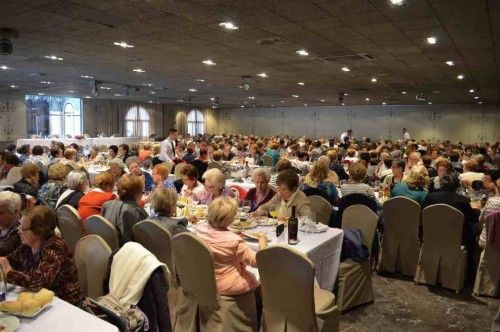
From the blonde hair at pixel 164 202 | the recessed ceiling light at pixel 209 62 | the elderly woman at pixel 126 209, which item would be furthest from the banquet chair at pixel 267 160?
the blonde hair at pixel 164 202

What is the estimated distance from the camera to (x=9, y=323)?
1.84 m

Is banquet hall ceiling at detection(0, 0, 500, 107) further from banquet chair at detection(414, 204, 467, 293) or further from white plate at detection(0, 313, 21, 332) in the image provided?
white plate at detection(0, 313, 21, 332)

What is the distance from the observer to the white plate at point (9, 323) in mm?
1796

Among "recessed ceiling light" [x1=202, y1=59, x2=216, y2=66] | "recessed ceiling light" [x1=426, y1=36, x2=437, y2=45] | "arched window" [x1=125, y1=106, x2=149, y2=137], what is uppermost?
"recessed ceiling light" [x1=202, y1=59, x2=216, y2=66]

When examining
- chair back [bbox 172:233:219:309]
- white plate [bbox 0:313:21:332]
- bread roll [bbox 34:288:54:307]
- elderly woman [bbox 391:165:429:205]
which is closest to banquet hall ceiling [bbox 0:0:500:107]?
elderly woman [bbox 391:165:429:205]

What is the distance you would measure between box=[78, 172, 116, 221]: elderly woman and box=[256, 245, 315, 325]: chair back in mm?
2179

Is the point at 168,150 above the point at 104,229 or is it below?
above

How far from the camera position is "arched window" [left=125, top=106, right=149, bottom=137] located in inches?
987

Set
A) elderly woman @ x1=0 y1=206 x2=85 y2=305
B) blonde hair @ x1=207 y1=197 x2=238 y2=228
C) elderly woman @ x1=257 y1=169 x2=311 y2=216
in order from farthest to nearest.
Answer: elderly woman @ x1=257 y1=169 x2=311 y2=216 → blonde hair @ x1=207 y1=197 x2=238 y2=228 → elderly woman @ x1=0 y1=206 x2=85 y2=305

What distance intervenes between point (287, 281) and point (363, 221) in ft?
6.17

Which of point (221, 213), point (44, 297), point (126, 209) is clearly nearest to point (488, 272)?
point (221, 213)

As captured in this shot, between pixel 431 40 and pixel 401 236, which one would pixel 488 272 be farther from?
pixel 431 40

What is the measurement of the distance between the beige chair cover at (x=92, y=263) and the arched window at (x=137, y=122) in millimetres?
23324

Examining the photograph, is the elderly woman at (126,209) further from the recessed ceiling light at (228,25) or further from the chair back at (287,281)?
the recessed ceiling light at (228,25)
